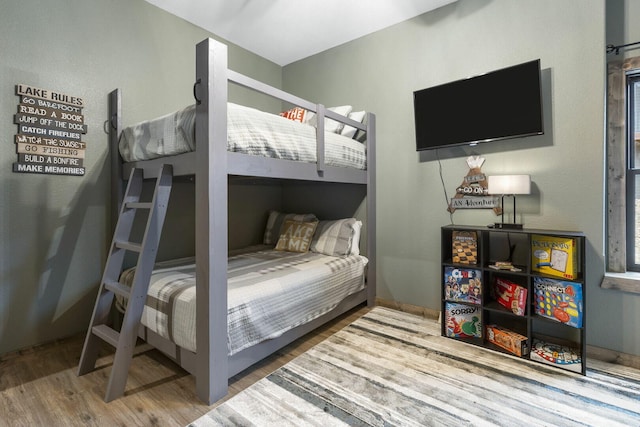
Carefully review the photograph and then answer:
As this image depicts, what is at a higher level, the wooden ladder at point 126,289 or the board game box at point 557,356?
the wooden ladder at point 126,289

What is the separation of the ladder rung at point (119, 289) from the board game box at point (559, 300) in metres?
2.39

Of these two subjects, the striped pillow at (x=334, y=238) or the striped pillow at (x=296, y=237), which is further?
the striped pillow at (x=296, y=237)

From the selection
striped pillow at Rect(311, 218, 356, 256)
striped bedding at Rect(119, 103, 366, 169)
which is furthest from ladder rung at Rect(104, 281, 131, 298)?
striped pillow at Rect(311, 218, 356, 256)

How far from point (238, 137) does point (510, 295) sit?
6.57ft

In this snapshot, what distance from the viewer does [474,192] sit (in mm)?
2338

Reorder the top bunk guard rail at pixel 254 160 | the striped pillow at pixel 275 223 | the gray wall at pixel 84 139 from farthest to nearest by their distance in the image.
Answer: the striped pillow at pixel 275 223 < the gray wall at pixel 84 139 < the top bunk guard rail at pixel 254 160

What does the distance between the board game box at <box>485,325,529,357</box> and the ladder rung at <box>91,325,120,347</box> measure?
2.27 metres

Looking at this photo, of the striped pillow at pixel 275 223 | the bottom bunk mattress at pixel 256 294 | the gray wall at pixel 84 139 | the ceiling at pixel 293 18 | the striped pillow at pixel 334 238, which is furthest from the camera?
the striped pillow at pixel 275 223

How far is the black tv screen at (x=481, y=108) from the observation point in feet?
6.62

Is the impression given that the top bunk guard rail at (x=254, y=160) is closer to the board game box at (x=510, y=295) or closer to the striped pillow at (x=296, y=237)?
the striped pillow at (x=296, y=237)

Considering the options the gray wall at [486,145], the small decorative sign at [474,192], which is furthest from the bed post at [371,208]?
the small decorative sign at [474,192]

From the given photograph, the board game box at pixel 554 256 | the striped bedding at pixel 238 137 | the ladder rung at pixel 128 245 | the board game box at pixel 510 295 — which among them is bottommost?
the board game box at pixel 510 295

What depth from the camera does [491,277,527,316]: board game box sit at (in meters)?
1.93

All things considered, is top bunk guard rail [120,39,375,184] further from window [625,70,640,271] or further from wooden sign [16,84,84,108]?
window [625,70,640,271]
